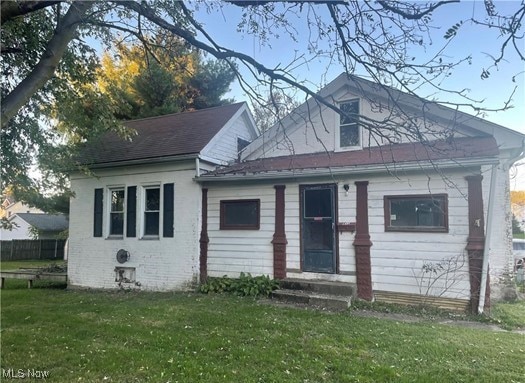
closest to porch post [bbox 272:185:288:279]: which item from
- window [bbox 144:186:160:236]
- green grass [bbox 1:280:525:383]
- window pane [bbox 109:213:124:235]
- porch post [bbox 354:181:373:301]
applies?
green grass [bbox 1:280:525:383]

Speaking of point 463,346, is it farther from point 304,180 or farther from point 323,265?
point 304,180

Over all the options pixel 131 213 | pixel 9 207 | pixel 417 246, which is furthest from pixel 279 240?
pixel 9 207

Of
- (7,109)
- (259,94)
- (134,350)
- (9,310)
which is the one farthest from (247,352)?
(9,310)

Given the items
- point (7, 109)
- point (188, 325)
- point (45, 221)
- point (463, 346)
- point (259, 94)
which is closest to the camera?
point (7, 109)

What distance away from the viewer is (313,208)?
8.68m

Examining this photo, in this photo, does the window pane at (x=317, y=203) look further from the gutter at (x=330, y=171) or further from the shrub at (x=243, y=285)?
the shrub at (x=243, y=285)

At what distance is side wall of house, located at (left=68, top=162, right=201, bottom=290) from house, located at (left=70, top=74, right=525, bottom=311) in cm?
3

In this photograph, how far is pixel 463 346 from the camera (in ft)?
15.8

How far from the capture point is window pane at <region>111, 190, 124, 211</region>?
1070 cm

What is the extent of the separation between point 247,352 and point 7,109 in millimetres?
4107

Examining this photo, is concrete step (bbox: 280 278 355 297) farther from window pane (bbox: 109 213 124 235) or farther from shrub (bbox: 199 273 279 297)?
window pane (bbox: 109 213 124 235)

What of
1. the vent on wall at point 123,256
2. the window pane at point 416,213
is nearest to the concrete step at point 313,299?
the window pane at point 416,213

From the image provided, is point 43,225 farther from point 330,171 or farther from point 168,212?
point 330,171

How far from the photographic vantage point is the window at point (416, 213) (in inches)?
288
